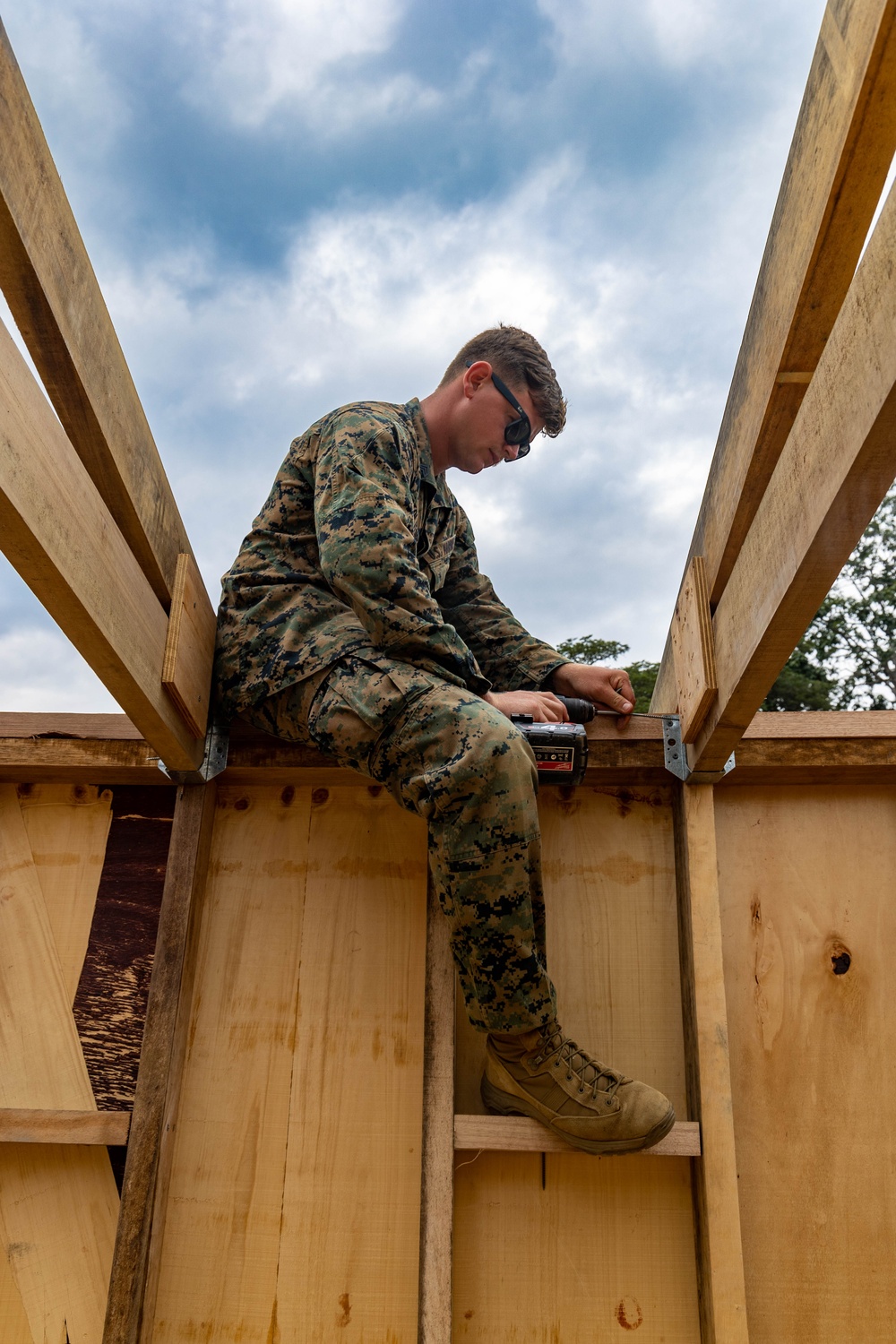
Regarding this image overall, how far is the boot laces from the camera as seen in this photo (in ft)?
5.81

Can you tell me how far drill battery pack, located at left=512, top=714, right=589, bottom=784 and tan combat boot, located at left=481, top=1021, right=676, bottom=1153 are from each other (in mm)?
510

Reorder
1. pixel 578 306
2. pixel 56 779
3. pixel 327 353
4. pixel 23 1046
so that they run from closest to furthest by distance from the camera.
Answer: pixel 23 1046 < pixel 56 779 < pixel 327 353 < pixel 578 306

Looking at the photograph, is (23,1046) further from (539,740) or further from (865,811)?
(865,811)

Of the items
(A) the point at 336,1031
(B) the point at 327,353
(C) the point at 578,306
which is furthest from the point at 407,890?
(C) the point at 578,306

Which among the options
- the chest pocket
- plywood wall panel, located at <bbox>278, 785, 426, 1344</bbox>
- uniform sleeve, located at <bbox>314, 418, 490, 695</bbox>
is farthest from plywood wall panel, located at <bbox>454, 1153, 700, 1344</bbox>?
the chest pocket

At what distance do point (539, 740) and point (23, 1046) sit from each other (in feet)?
4.60

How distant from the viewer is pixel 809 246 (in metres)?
1.33

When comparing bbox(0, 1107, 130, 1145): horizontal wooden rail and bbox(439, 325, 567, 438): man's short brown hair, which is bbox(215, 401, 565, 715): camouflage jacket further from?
bbox(0, 1107, 130, 1145): horizontal wooden rail

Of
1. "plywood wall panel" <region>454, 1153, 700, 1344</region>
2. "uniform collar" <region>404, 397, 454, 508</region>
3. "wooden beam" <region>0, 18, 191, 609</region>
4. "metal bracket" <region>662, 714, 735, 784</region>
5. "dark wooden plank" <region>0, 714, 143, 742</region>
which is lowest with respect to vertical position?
"plywood wall panel" <region>454, 1153, 700, 1344</region>

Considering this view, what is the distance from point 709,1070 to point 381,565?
1.26m

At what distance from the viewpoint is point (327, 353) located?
25.6m

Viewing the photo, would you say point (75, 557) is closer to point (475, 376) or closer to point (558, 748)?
point (558, 748)

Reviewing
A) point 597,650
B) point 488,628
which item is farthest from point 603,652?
point 488,628

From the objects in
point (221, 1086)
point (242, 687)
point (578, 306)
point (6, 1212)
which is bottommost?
point (6, 1212)
